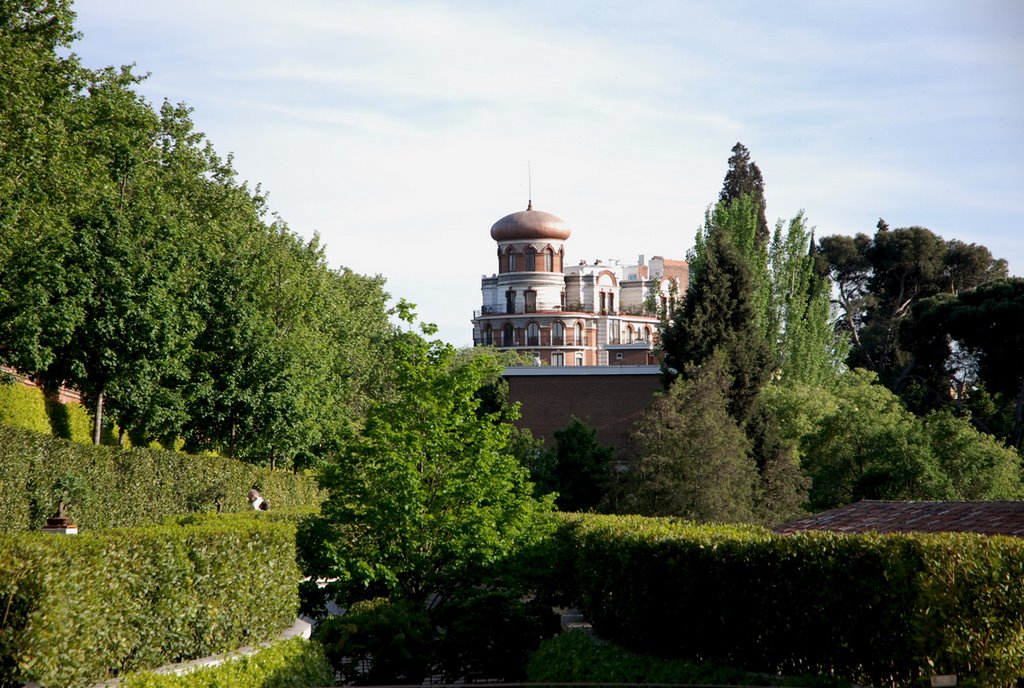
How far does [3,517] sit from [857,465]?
25.2 m

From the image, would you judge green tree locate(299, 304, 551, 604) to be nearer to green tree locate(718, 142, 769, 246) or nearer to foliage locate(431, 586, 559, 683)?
foliage locate(431, 586, 559, 683)

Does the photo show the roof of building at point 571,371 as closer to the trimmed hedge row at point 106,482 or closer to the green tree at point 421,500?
the trimmed hedge row at point 106,482

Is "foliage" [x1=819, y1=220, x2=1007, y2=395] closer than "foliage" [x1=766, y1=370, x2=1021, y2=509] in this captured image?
No

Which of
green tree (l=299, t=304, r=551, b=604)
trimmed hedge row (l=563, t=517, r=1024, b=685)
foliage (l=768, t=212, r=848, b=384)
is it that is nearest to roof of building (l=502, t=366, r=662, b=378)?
foliage (l=768, t=212, r=848, b=384)

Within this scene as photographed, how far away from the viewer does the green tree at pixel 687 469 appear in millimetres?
31016

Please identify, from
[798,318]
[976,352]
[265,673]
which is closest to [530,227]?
[798,318]

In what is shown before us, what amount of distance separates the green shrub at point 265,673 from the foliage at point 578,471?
2472cm

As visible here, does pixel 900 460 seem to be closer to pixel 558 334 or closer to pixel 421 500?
pixel 421 500

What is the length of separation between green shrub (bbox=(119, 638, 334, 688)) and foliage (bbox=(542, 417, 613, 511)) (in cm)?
2472

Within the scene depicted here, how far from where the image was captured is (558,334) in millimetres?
120875

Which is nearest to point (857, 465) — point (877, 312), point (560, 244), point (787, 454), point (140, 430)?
point (787, 454)

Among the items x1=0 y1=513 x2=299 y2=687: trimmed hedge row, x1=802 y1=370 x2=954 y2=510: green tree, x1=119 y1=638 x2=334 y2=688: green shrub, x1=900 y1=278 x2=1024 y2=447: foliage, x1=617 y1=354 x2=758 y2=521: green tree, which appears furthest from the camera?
x1=900 y1=278 x2=1024 y2=447: foliage

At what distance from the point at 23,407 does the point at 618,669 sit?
21.8 meters

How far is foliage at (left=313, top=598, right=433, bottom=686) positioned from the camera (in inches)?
713
